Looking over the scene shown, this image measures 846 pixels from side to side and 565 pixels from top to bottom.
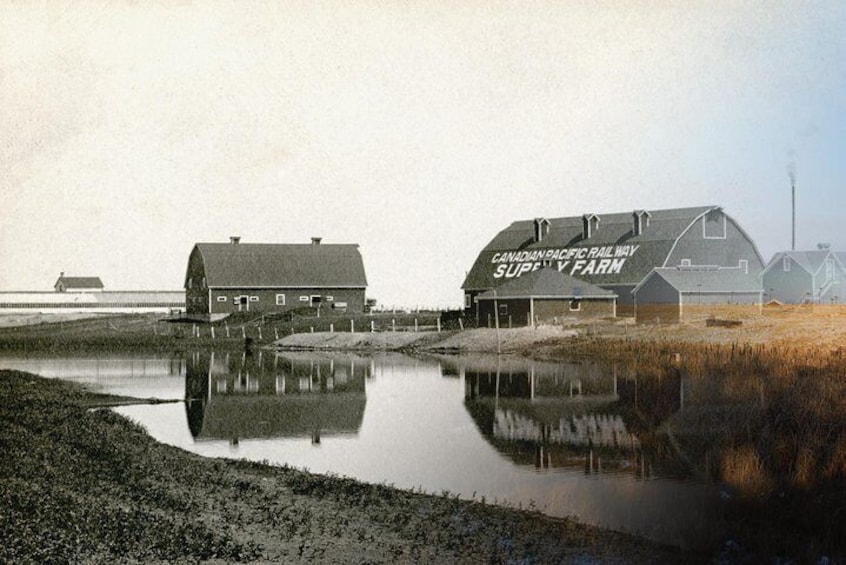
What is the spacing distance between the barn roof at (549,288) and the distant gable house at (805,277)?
11.5m

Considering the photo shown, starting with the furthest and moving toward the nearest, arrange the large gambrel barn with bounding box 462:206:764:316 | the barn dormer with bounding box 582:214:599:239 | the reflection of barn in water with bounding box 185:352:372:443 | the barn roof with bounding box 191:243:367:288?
the barn roof with bounding box 191:243:367:288, the barn dormer with bounding box 582:214:599:239, the large gambrel barn with bounding box 462:206:764:316, the reflection of barn in water with bounding box 185:352:372:443

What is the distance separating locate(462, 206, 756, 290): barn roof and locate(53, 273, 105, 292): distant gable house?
6288 cm

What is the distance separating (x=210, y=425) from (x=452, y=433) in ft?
23.5

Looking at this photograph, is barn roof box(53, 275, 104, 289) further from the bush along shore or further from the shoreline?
the bush along shore

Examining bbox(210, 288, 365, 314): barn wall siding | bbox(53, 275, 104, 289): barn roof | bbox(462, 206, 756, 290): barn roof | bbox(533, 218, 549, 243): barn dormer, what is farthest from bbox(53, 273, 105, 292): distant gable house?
bbox(533, 218, 549, 243): barn dormer

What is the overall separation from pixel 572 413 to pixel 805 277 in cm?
4276

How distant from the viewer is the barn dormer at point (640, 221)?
216 ft

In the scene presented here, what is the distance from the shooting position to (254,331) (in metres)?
67.2

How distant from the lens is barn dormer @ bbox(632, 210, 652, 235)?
65750 mm

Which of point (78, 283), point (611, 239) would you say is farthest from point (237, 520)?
point (78, 283)

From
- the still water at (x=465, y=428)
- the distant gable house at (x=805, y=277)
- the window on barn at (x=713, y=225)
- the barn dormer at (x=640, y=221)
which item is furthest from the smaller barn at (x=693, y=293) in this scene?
the still water at (x=465, y=428)

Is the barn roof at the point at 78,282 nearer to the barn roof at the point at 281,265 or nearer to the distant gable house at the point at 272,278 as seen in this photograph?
the distant gable house at the point at 272,278

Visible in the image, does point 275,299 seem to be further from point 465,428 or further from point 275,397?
point 465,428

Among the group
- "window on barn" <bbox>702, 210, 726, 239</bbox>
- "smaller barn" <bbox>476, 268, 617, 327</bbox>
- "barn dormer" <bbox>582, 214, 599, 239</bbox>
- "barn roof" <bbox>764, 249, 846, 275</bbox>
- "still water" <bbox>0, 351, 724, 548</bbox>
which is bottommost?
"still water" <bbox>0, 351, 724, 548</bbox>
